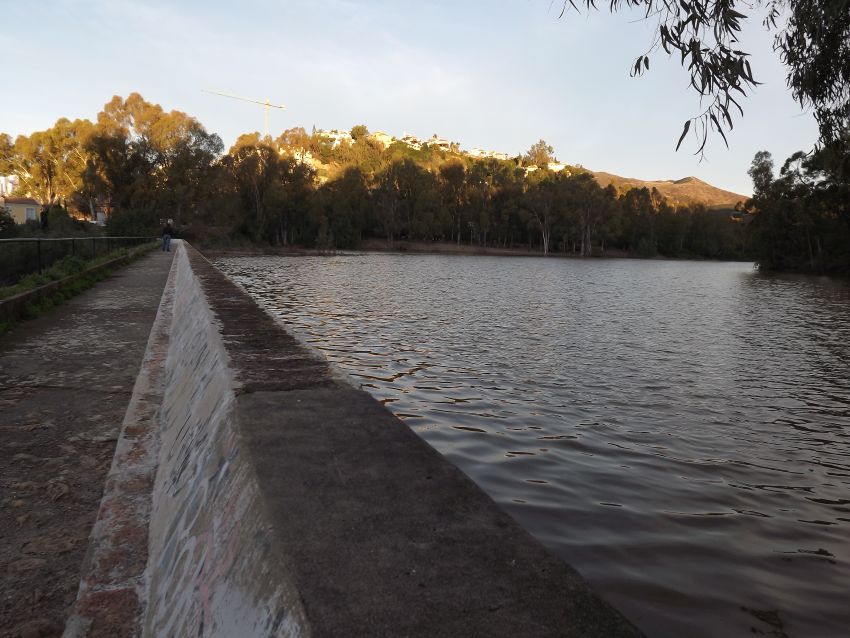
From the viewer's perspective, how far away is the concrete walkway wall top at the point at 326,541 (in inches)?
58.6

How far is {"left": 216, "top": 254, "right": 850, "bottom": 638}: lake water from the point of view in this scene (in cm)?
373

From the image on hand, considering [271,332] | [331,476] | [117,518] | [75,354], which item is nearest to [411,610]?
[331,476]

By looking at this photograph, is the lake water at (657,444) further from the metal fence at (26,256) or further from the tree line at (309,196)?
the tree line at (309,196)

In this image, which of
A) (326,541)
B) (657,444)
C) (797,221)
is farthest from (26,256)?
(797,221)

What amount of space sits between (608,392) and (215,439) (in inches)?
280

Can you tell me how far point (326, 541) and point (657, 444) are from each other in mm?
5645

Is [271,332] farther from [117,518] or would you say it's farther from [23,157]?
[23,157]

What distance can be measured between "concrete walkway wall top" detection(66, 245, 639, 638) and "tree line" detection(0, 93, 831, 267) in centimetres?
5398

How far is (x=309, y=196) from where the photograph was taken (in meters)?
83.2

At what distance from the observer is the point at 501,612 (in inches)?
58.9

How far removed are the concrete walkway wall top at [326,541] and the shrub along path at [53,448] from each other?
0.60 feet

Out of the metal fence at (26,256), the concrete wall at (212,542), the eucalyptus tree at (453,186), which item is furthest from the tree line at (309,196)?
the concrete wall at (212,542)

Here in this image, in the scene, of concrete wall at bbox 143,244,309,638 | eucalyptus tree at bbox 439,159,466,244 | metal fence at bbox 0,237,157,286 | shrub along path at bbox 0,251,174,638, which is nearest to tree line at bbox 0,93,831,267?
eucalyptus tree at bbox 439,159,466,244

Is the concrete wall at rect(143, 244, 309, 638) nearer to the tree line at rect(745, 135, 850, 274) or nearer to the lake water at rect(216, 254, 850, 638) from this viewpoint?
the lake water at rect(216, 254, 850, 638)
